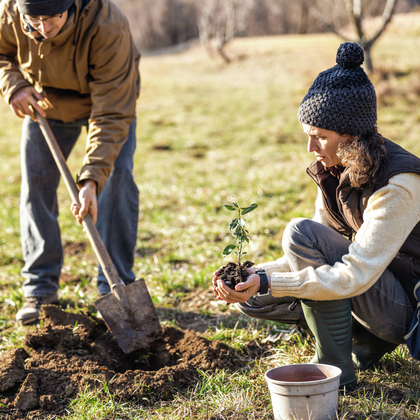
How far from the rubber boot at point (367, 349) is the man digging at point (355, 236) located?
→ 0.08 m

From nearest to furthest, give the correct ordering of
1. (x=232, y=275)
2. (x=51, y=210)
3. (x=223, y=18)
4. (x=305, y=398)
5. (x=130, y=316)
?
(x=305, y=398) < (x=232, y=275) < (x=130, y=316) < (x=51, y=210) < (x=223, y=18)

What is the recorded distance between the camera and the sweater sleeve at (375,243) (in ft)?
6.80

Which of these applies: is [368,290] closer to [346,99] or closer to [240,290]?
[240,290]

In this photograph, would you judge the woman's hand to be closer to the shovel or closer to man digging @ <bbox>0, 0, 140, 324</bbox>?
the shovel

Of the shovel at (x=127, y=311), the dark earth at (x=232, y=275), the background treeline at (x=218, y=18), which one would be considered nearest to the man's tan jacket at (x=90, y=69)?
the shovel at (x=127, y=311)

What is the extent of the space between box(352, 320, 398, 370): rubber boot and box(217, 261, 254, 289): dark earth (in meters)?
0.79

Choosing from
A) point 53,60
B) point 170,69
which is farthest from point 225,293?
point 170,69

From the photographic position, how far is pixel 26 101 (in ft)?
11.2

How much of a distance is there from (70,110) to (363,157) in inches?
88.9

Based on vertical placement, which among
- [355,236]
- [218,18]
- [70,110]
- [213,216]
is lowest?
[213,216]

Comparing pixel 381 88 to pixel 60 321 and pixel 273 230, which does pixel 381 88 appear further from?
pixel 60 321

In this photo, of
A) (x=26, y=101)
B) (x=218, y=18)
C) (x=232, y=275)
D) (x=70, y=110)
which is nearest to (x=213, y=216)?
(x=70, y=110)

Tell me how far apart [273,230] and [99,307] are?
8.45 ft

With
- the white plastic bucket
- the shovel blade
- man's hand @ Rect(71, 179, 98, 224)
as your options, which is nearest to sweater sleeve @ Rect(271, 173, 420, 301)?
the white plastic bucket
